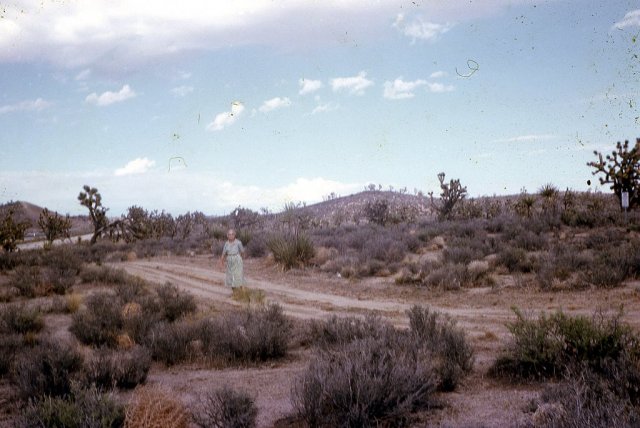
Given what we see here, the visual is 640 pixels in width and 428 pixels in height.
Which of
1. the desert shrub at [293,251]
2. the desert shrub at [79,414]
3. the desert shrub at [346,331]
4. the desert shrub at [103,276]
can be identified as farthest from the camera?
the desert shrub at [293,251]

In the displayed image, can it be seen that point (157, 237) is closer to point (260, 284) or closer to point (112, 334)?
point (260, 284)

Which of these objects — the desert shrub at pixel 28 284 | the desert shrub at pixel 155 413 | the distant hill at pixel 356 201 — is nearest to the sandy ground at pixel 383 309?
the desert shrub at pixel 155 413

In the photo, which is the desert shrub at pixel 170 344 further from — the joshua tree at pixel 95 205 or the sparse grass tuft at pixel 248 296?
the joshua tree at pixel 95 205

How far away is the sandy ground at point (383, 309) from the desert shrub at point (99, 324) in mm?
1925

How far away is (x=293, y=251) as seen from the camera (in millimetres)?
21438

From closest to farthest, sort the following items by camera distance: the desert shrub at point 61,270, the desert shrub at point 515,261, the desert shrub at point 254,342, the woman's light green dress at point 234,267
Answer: the desert shrub at point 254,342 → the desert shrub at point 515,261 → the desert shrub at point 61,270 → the woman's light green dress at point 234,267

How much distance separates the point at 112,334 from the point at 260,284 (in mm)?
8610

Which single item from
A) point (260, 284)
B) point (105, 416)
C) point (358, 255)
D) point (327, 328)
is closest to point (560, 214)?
point (358, 255)

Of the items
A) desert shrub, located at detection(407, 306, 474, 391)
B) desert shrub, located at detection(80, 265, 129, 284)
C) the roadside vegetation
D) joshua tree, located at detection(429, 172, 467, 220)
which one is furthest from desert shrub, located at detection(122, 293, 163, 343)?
joshua tree, located at detection(429, 172, 467, 220)

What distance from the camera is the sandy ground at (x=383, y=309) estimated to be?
211 inches

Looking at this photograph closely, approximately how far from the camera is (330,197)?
97.9 metres

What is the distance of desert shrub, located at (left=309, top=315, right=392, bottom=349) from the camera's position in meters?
7.64

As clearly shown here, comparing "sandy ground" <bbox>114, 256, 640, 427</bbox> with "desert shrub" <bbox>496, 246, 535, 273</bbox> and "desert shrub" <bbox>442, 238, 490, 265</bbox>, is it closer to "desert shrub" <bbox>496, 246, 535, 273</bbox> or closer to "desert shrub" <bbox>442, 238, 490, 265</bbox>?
"desert shrub" <bbox>496, 246, 535, 273</bbox>

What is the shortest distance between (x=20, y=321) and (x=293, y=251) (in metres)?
11.8
